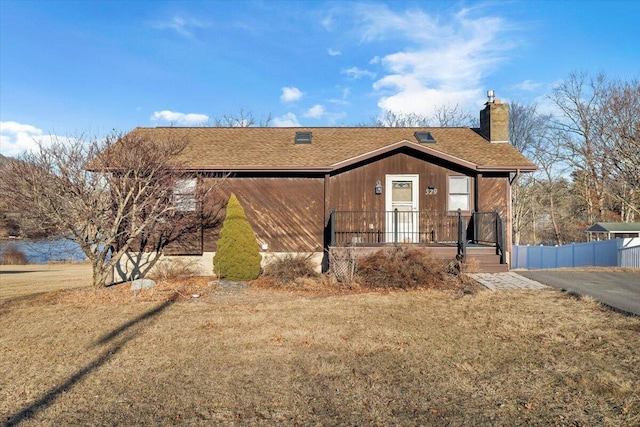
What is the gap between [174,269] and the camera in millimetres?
11758

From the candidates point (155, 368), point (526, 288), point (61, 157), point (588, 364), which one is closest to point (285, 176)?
point (61, 157)

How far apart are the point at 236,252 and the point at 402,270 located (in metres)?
4.12

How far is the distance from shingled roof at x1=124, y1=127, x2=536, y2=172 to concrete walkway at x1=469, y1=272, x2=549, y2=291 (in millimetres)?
3318

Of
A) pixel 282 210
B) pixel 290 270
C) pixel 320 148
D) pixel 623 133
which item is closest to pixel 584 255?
pixel 623 133

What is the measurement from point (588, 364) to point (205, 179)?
996 centimetres

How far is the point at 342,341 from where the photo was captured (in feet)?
18.1

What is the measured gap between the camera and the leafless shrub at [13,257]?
26219mm

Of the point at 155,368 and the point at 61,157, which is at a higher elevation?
the point at 61,157

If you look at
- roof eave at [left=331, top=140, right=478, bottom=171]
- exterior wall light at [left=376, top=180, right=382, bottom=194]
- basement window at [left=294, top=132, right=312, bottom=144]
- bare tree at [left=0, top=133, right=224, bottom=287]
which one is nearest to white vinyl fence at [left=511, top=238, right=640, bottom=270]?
roof eave at [left=331, top=140, right=478, bottom=171]

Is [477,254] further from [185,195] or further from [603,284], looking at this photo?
[185,195]

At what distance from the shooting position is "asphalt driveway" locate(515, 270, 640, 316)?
752cm

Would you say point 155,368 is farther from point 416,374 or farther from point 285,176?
point 285,176

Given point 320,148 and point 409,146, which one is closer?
point 409,146

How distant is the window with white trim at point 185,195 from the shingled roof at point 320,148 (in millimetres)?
503
